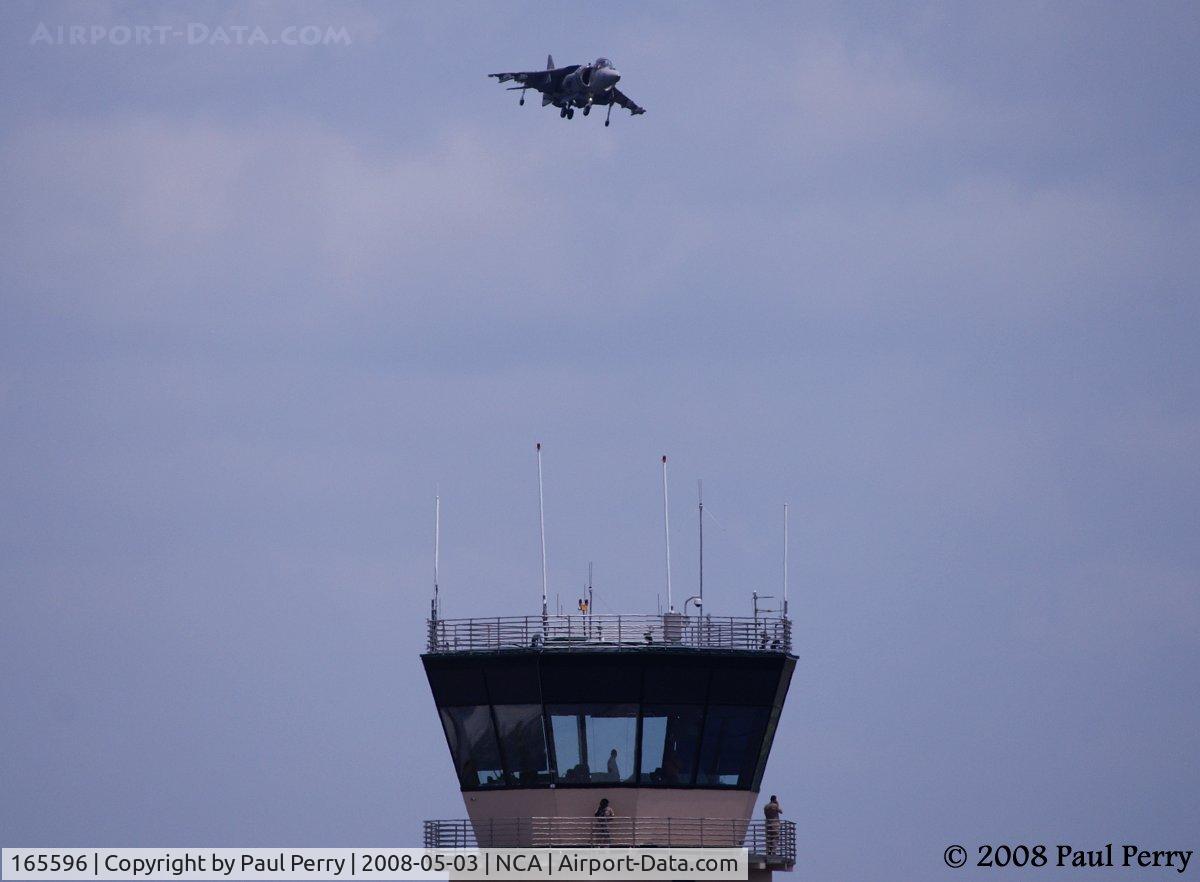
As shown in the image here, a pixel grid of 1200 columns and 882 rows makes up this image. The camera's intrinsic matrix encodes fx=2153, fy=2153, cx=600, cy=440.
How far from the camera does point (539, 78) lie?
95.1m

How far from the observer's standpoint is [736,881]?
179ft

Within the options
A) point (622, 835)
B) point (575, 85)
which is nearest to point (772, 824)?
point (622, 835)

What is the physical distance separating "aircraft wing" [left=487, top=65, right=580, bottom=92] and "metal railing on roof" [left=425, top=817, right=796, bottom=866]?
45.4 meters

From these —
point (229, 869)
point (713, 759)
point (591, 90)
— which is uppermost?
point (591, 90)

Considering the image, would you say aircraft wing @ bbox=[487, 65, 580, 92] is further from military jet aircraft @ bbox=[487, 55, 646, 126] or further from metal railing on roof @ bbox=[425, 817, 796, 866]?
metal railing on roof @ bbox=[425, 817, 796, 866]

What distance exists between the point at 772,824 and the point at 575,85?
45.5 meters

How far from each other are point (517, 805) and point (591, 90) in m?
43.7

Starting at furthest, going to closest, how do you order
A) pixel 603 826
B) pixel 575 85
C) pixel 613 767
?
1. pixel 575 85
2. pixel 613 767
3. pixel 603 826

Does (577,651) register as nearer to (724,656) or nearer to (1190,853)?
(724,656)

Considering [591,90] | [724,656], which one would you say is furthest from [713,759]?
[591,90]

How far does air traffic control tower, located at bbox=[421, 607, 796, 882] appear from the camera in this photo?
182 feet

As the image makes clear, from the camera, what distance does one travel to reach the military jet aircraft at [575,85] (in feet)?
301

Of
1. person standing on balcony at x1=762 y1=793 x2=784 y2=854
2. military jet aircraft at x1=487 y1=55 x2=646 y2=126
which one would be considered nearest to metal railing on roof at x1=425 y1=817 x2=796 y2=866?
person standing on balcony at x1=762 y1=793 x2=784 y2=854

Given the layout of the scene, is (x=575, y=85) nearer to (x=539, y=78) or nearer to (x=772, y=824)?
(x=539, y=78)
